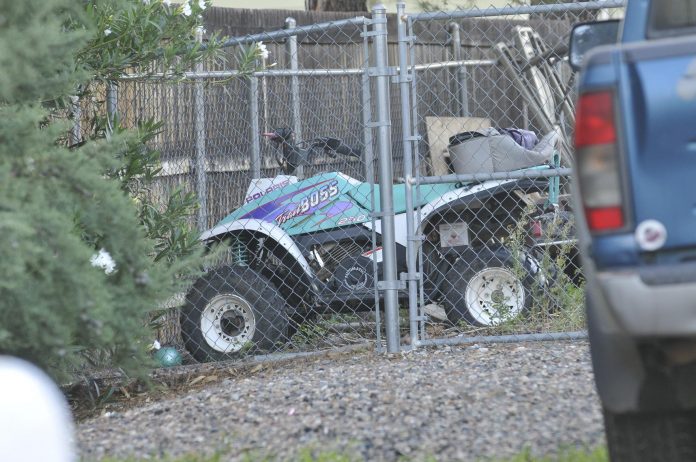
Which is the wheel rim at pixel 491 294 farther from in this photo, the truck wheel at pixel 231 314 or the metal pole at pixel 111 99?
the metal pole at pixel 111 99

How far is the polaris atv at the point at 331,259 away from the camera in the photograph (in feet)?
24.9

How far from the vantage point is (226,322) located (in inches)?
303

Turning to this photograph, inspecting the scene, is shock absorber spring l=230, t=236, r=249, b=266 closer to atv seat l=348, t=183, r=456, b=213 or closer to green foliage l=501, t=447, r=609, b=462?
atv seat l=348, t=183, r=456, b=213

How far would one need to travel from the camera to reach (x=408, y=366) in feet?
21.1

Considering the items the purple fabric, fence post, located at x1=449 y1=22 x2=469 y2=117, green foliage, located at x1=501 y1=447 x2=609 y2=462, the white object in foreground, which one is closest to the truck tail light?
green foliage, located at x1=501 y1=447 x2=609 y2=462

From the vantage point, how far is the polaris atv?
24.9ft

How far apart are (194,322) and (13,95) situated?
3.01 m

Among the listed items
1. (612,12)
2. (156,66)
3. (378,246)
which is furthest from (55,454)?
(612,12)

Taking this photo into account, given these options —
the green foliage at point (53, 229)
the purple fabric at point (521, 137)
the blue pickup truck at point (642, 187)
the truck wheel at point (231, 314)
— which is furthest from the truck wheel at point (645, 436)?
the purple fabric at point (521, 137)

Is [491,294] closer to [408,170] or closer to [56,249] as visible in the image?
[408,170]

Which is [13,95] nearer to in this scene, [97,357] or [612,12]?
[97,357]

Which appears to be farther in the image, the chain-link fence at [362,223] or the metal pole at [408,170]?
the chain-link fence at [362,223]

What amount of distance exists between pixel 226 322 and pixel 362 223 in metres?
1.11

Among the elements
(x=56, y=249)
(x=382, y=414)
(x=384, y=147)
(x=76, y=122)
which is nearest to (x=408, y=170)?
Result: (x=384, y=147)
